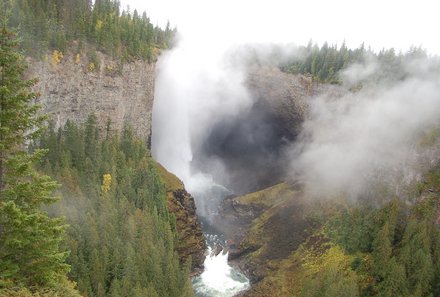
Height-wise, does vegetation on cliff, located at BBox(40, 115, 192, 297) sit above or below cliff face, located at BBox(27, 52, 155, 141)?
below

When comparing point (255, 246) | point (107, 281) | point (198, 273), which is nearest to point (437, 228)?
point (255, 246)

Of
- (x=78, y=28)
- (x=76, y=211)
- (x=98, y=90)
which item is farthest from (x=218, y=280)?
(x=78, y=28)

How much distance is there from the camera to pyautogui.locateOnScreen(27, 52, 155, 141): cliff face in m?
85.3

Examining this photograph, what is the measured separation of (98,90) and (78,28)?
573 inches

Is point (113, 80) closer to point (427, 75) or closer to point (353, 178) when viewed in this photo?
point (353, 178)

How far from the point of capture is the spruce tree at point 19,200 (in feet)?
65.9

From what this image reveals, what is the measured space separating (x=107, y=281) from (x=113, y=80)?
54395 mm

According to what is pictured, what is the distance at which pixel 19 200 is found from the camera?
21.2m

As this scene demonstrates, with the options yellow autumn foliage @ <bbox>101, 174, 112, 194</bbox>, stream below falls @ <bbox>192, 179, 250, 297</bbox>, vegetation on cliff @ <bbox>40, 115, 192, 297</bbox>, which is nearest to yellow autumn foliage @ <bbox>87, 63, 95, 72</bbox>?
vegetation on cliff @ <bbox>40, 115, 192, 297</bbox>

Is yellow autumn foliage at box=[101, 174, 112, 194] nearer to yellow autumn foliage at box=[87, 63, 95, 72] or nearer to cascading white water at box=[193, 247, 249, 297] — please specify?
yellow autumn foliage at box=[87, 63, 95, 72]

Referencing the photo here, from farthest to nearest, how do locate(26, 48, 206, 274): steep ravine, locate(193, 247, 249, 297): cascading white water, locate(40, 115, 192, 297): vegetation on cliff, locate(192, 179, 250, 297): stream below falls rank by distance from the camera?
locate(192, 179, 250, 297): stream below falls < locate(193, 247, 249, 297): cascading white water < locate(26, 48, 206, 274): steep ravine < locate(40, 115, 192, 297): vegetation on cliff

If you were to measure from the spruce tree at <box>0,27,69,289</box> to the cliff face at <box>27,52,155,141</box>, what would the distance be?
59.8 m

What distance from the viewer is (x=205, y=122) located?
157375mm

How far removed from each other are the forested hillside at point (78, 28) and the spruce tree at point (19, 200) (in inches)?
2272
